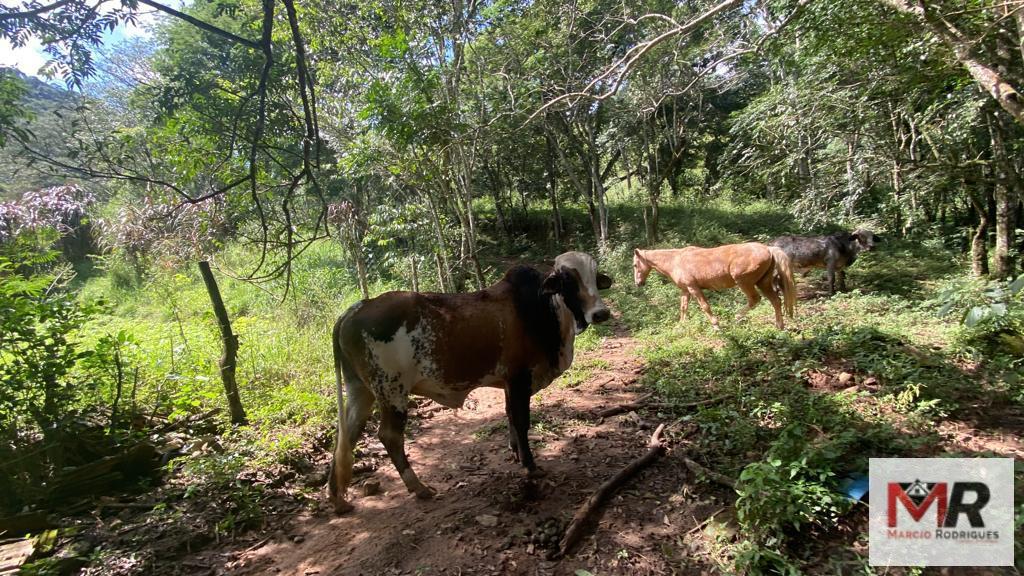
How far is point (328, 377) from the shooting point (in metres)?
5.95

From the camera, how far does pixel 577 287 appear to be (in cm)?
382

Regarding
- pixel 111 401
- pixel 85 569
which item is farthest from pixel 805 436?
pixel 111 401

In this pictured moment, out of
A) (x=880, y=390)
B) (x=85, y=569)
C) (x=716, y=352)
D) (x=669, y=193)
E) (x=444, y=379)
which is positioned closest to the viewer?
(x=85, y=569)

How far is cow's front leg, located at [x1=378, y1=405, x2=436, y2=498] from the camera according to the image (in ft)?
11.8

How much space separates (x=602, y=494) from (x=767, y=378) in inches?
97.0

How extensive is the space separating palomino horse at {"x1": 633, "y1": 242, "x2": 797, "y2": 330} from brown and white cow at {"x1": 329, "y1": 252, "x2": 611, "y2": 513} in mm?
4356

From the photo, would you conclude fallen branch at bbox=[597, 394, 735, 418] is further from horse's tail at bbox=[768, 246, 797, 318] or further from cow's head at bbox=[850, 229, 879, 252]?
cow's head at bbox=[850, 229, 879, 252]

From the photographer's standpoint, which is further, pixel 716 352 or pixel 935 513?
pixel 716 352

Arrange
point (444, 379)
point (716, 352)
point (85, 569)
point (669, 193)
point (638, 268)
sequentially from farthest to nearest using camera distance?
point (669, 193)
point (638, 268)
point (716, 352)
point (444, 379)
point (85, 569)

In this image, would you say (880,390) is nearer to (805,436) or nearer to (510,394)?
(805,436)

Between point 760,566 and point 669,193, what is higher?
point 669,193

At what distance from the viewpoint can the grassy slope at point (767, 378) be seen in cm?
268

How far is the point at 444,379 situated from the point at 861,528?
277cm

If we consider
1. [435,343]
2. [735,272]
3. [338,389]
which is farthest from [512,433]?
[735,272]
